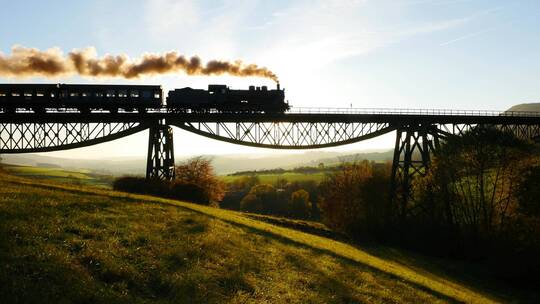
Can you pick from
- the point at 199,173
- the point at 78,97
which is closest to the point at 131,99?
the point at 78,97

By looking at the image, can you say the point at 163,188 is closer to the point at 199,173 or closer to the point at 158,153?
the point at 158,153

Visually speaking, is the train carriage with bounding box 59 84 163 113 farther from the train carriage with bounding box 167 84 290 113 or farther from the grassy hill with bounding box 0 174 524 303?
the grassy hill with bounding box 0 174 524 303

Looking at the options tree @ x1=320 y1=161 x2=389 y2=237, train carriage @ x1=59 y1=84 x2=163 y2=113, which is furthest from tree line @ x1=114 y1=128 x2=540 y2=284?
train carriage @ x1=59 y1=84 x2=163 y2=113

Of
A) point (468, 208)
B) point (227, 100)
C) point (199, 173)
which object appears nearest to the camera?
point (227, 100)

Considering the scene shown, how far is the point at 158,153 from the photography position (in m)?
33.8

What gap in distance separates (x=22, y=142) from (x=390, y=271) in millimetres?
31278

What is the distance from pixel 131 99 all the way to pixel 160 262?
24.2m

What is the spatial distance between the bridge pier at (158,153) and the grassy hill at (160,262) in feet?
33.6

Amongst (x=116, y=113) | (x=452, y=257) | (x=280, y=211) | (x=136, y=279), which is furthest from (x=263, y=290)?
(x=280, y=211)

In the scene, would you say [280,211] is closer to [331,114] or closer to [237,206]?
[237,206]

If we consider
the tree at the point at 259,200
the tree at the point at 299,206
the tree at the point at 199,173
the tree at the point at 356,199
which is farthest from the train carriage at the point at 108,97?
the tree at the point at 259,200

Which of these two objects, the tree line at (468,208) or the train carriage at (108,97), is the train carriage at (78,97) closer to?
the train carriage at (108,97)

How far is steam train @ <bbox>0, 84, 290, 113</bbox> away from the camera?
114 feet

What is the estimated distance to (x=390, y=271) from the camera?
22.2 metres
